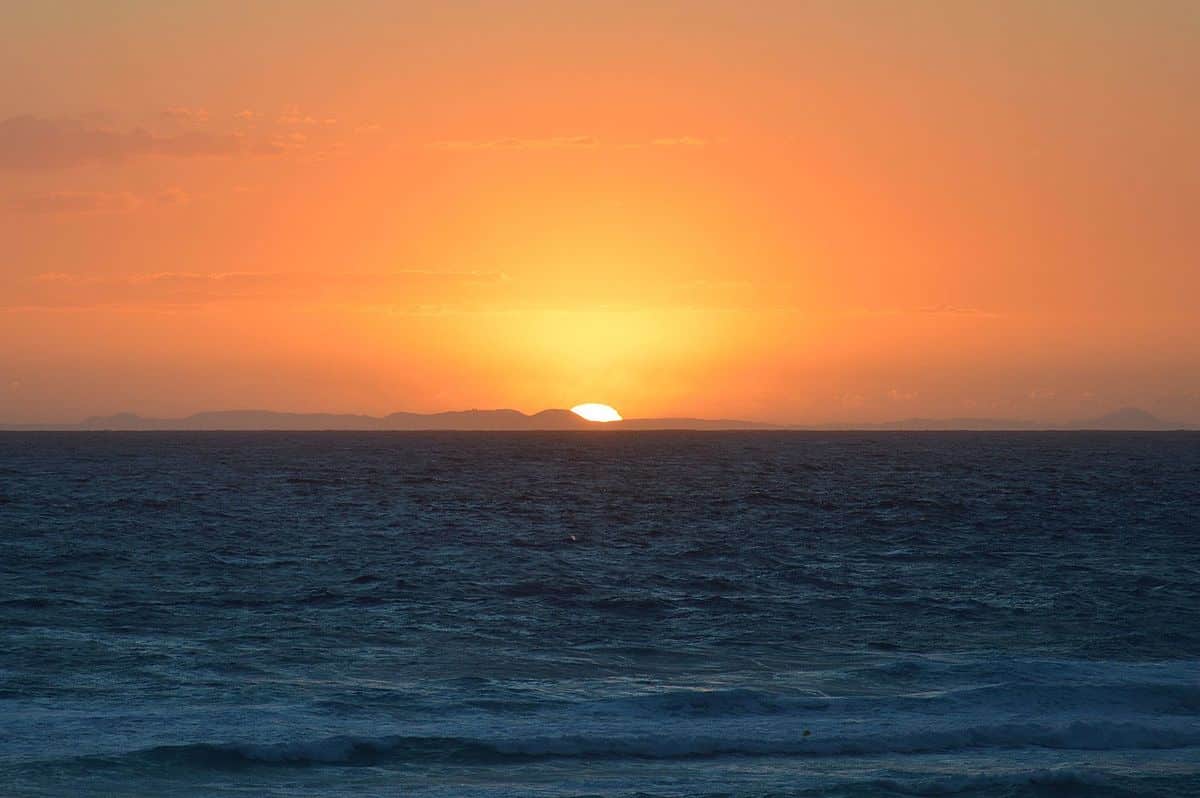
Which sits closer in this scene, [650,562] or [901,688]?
[901,688]

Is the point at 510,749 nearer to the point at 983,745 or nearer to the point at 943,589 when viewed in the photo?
the point at 983,745

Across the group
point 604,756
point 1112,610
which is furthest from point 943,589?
point 604,756

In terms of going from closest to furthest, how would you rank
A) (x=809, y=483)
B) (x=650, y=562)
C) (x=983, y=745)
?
(x=983, y=745) < (x=650, y=562) < (x=809, y=483)

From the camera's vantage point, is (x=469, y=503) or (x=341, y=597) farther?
(x=469, y=503)

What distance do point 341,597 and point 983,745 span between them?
786 inches

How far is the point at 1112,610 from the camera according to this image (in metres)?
32.9

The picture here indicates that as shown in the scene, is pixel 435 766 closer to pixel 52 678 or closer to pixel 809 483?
pixel 52 678

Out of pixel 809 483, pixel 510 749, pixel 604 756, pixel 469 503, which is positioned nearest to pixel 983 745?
pixel 604 756

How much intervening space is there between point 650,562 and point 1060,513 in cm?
2874

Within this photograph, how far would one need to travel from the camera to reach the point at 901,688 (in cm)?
2359

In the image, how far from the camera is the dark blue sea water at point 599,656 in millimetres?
18375

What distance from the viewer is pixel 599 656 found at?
2675cm

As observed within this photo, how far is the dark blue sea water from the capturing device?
1838 cm

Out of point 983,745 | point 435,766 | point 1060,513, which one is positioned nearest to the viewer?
point 435,766
